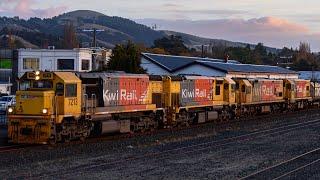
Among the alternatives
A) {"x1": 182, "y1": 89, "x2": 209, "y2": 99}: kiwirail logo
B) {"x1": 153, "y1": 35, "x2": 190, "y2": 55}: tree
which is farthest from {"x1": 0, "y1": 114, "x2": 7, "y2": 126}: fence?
{"x1": 153, "y1": 35, "x2": 190, "y2": 55}: tree

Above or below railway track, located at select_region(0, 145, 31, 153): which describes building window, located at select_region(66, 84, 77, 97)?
above

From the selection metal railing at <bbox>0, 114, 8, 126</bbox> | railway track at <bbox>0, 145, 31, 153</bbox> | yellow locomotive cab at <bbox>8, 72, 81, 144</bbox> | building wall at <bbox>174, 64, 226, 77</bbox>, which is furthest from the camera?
building wall at <bbox>174, 64, 226, 77</bbox>

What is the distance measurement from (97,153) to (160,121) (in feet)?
41.7

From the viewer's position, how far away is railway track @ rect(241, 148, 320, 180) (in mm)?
16188

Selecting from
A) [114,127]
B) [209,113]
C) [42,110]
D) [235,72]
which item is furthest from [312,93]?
[42,110]

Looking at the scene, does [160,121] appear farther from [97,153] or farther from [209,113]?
[97,153]

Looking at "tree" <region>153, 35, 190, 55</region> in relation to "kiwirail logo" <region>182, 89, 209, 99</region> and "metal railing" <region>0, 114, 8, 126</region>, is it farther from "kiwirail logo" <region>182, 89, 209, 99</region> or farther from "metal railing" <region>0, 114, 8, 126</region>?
"metal railing" <region>0, 114, 8, 126</region>

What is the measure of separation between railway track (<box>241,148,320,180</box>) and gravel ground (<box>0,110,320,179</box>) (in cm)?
38

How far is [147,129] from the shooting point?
106 ft

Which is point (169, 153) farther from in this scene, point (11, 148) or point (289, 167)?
point (11, 148)

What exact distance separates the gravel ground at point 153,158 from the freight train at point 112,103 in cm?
117

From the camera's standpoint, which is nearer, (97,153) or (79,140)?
(97,153)

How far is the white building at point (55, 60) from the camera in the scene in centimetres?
8250

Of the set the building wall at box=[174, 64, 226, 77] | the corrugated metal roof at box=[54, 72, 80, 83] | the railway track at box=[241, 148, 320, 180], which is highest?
the building wall at box=[174, 64, 226, 77]
